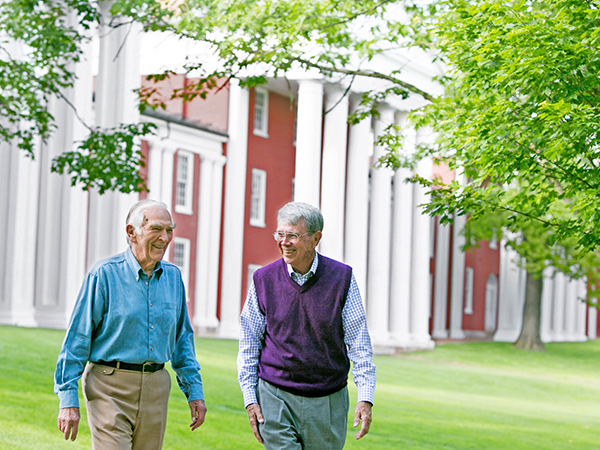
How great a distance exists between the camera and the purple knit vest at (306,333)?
445 centimetres

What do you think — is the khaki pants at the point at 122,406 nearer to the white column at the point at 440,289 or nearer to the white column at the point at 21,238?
the white column at the point at 21,238

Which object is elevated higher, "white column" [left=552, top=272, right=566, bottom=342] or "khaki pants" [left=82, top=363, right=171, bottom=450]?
"khaki pants" [left=82, top=363, right=171, bottom=450]

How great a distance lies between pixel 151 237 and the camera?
14.6 feet

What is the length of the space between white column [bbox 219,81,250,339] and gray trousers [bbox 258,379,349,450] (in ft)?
92.4

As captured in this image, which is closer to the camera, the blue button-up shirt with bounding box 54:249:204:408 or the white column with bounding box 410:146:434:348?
the blue button-up shirt with bounding box 54:249:204:408

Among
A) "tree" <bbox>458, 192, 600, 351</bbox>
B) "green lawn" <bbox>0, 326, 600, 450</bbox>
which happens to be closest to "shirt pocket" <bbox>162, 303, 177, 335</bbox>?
"green lawn" <bbox>0, 326, 600, 450</bbox>

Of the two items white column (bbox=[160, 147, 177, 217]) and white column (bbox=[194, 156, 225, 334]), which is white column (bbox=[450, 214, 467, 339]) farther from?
white column (bbox=[160, 147, 177, 217])

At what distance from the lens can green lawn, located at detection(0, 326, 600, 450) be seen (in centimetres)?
1111

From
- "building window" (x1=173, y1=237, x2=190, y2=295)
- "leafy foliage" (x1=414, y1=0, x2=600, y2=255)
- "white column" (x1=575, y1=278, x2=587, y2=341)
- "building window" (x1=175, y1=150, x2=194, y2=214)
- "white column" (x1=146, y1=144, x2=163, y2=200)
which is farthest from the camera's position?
"white column" (x1=575, y1=278, x2=587, y2=341)

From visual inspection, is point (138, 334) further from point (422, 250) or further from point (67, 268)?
point (422, 250)

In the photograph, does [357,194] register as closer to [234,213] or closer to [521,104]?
[234,213]

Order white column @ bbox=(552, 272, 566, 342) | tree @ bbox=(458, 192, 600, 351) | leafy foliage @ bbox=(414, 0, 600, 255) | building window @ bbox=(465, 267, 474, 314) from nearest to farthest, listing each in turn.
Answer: leafy foliage @ bbox=(414, 0, 600, 255)
tree @ bbox=(458, 192, 600, 351)
building window @ bbox=(465, 267, 474, 314)
white column @ bbox=(552, 272, 566, 342)

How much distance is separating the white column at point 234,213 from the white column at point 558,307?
28843 millimetres

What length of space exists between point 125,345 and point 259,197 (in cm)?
3048
